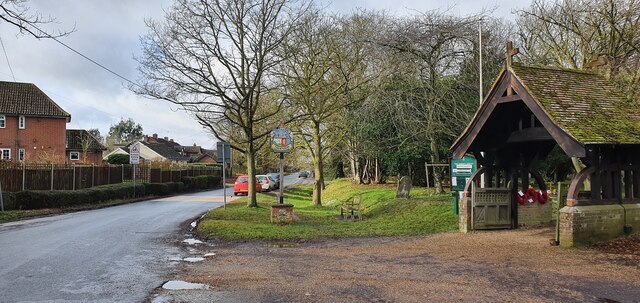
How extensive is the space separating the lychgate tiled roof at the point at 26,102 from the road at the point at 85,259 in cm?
3309

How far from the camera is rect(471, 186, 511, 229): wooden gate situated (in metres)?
14.1

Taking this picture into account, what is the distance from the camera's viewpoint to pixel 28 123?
152 ft

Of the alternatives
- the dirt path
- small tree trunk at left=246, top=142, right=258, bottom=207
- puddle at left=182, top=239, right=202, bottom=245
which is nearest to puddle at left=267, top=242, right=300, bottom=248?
the dirt path

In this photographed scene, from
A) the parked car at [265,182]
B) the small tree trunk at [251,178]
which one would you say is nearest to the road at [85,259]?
the small tree trunk at [251,178]

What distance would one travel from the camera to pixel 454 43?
75.9ft

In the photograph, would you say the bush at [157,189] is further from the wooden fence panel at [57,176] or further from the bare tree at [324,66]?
the bare tree at [324,66]

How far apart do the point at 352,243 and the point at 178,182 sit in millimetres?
32385

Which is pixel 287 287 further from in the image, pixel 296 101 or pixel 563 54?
pixel 563 54

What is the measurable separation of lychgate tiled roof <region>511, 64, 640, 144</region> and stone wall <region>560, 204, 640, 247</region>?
1.64m

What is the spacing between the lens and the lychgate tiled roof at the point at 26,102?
45.9 metres

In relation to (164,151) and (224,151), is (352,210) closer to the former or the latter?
(224,151)

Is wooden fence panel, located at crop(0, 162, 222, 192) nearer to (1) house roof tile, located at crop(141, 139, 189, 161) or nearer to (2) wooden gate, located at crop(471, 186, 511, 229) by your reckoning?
(2) wooden gate, located at crop(471, 186, 511, 229)

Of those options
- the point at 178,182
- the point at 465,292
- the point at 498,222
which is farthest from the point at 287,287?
the point at 178,182

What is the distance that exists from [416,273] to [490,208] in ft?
21.2
